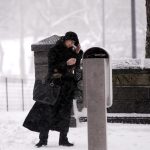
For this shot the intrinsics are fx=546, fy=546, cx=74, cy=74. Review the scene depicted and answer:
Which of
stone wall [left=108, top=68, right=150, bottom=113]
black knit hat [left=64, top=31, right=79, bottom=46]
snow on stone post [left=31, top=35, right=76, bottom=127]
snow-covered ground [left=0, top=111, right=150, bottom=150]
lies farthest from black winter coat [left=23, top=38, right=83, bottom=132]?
stone wall [left=108, top=68, right=150, bottom=113]

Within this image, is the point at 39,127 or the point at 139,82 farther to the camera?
the point at 139,82

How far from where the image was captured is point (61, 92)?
777cm

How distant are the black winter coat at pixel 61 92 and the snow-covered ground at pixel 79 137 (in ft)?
1.15

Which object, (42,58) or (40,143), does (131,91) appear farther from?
(40,143)

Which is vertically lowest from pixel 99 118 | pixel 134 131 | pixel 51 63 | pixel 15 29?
pixel 134 131

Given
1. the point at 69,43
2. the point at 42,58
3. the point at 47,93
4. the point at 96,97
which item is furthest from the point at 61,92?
the point at 96,97

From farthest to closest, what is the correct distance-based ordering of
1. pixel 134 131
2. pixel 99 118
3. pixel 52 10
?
1. pixel 52 10
2. pixel 134 131
3. pixel 99 118

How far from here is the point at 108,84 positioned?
5297 millimetres

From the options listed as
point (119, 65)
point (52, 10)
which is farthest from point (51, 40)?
point (52, 10)

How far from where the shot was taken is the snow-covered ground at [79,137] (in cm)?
789

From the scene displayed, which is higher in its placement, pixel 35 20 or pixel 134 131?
pixel 35 20

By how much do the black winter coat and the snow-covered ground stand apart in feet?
1.15

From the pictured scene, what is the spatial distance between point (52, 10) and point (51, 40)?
4184cm

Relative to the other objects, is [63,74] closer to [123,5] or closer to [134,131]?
[134,131]
